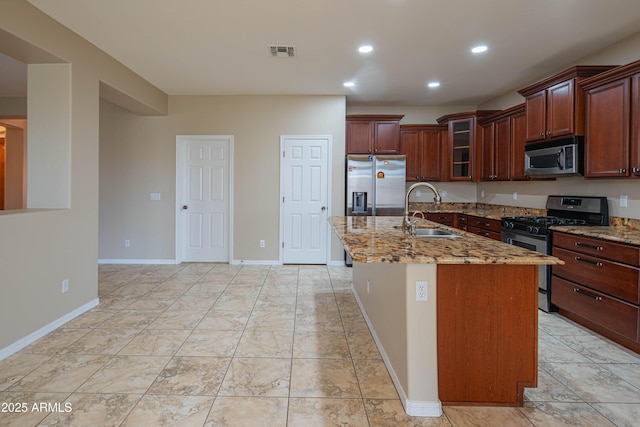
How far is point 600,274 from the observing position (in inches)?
101

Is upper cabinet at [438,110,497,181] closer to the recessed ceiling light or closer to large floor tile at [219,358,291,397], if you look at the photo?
the recessed ceiling light

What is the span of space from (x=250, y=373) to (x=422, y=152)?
4.44 meters

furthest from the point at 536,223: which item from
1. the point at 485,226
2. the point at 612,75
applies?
the point at 612,75

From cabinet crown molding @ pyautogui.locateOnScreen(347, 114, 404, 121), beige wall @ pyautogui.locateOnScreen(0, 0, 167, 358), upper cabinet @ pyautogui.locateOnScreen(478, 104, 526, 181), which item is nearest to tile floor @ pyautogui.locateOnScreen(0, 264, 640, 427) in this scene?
beige wall @ pyautogui.locateOnScreen(0, 0, 167, 358)

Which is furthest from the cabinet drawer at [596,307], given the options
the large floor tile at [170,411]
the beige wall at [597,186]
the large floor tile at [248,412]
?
the large floor tile at [170,411]

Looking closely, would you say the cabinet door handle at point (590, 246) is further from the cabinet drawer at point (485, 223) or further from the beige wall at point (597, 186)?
the cabinet drawer at point (485, 223)

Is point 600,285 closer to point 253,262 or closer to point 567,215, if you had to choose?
point 567,215

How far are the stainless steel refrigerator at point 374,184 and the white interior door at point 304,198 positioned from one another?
1.38ft

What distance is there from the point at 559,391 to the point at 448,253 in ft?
3.99

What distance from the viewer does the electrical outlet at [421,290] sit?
1690mm

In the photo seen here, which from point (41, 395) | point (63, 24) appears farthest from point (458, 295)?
point (63, 24)

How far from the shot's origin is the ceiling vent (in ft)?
11.0

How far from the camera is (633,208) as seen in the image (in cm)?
294

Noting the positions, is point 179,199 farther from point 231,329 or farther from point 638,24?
point 638,24
